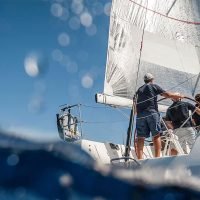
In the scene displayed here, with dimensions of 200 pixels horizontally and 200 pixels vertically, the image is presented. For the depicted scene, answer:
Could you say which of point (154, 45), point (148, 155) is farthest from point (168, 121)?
point (154, 45)

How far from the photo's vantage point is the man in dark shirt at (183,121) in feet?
16.3

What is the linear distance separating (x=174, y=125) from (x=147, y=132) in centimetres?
71

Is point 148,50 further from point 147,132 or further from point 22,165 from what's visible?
point 22,165

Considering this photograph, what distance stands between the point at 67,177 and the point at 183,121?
11.3ft

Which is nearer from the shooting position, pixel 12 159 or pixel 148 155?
pixel 12 159

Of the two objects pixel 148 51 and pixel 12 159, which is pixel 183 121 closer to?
pixel 148 51

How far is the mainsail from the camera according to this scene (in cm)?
667

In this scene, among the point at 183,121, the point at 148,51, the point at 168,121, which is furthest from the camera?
the point at 148,51

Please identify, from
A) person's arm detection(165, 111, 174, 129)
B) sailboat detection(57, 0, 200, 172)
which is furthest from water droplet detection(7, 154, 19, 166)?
person's arm detection(165, 111, 174, 129)

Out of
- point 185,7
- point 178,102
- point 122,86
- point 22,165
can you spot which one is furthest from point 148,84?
point 185,7

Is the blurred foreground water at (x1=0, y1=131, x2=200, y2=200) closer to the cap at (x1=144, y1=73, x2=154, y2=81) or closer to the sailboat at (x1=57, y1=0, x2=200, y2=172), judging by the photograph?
the cap at (x1=144, y1=73, x2=154, y2=81)

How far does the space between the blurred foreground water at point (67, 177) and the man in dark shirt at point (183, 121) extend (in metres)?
2.76

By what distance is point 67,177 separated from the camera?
6.31 feet

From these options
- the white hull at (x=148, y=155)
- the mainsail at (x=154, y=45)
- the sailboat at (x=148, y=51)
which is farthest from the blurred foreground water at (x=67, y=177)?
the mainsail at (x=154, y=45)
